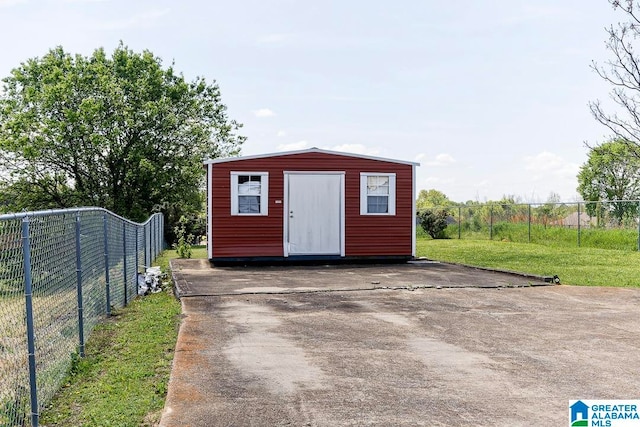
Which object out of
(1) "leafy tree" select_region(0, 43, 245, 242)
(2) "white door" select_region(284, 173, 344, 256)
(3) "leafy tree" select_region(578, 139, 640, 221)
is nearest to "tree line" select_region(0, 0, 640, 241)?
(1) "leafy tree" select_region(0, 43, 245, 242)

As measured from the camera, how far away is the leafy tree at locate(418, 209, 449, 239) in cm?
3094

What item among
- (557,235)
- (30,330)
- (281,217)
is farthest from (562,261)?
(30,330)

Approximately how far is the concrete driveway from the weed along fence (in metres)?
0.96

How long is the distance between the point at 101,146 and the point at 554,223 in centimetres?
2000

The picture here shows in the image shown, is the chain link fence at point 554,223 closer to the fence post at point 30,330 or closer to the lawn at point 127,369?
the lawn at point 127,369

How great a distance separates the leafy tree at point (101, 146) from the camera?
95.9ft

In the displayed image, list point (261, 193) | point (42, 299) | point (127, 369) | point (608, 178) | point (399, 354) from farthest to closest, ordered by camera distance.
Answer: point (608, 178)
point (261, 193)
point (399, 354)
point (127, 369)
point (42, 299)

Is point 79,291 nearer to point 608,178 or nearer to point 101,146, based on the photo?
point 101,146

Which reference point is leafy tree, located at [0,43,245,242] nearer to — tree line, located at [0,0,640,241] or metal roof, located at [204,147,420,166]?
tree line, located at [0,0,640,241]

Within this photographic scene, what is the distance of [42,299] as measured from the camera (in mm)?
5082

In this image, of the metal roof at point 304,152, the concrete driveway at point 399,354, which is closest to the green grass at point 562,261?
the concrete driveway at point 399,354

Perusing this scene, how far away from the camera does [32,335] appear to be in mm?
4199

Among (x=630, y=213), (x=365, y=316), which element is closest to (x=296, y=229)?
(x=365, y=316)

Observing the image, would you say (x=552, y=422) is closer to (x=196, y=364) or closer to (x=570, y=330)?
(x=196, y=364)
